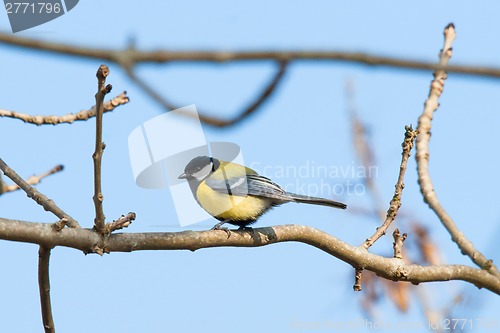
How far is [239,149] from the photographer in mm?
5098

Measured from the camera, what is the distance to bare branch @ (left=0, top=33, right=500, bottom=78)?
938mm

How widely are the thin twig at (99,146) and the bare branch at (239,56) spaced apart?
1.06 metres

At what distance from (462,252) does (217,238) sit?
5.01 feet

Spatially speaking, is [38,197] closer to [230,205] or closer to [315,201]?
[230,205]

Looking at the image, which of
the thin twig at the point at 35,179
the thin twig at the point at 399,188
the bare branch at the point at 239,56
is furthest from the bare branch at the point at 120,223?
the bare branch at the point at 239,56

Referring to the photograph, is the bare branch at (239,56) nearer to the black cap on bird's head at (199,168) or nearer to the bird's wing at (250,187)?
the bird's wing at (250,187)

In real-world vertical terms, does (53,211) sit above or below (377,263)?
above

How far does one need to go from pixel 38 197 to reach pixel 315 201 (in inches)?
78.6

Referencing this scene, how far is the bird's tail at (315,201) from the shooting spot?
4.42 metres

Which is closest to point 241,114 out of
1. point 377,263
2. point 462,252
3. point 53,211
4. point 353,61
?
point 353,61

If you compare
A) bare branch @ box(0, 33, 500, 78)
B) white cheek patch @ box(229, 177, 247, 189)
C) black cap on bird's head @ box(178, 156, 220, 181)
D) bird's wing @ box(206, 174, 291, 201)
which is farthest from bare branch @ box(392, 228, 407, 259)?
bare branch @ box(0, 33, 500, 78)

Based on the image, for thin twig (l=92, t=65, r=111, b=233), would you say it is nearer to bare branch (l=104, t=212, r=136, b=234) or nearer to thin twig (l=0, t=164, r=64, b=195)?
bare branch (l=104, t=212, r=136, b=234)

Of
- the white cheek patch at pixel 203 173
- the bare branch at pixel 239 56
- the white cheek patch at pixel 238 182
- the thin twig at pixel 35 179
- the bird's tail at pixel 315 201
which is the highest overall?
the bare branch at pixel 239 56

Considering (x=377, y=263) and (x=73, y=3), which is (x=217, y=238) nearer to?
(x=377, y=263)
